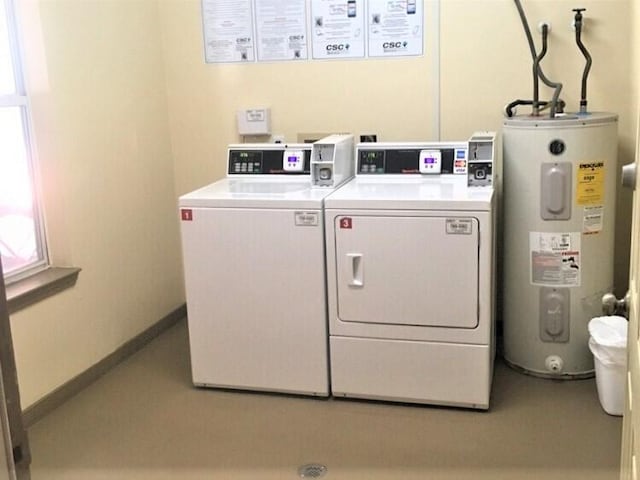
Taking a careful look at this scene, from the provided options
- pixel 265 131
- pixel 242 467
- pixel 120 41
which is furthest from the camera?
pixel 265 131

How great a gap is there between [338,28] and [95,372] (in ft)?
6.85

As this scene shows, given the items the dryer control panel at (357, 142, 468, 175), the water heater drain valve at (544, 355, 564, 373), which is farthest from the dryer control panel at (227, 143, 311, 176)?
the water heater drain valve at (544, 355, 564, 373)

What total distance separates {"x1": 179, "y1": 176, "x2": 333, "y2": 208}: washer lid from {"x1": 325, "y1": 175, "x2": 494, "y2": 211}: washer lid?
0.10 meters

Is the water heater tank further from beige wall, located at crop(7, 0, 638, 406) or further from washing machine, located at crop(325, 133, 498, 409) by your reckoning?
beige wall, located at crop(7, 0, 638, 406)

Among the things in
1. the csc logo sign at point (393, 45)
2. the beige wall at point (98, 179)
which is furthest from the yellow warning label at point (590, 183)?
the beige wall at point (98, 179)

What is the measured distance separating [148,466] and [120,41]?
2096 millimetres

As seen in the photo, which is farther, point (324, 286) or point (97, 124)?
point (97, 124)

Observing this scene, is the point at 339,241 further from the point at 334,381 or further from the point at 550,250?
the point at 550,250

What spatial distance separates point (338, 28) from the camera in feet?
12.3

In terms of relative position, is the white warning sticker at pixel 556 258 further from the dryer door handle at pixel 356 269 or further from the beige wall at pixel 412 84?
the dryer door handle at pixel 356 269

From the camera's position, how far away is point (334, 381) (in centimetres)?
320

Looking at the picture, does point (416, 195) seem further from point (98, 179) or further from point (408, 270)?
point (98, 179)

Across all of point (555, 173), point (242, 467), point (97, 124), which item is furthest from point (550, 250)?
point (97, 124)

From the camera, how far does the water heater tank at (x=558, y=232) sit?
123 inches
